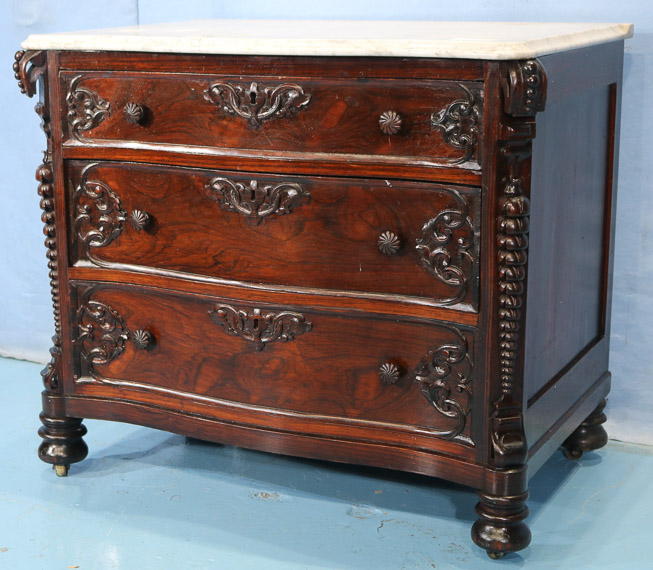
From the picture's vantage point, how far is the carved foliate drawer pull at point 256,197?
81.8 inches

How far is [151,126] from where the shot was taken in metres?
2.18

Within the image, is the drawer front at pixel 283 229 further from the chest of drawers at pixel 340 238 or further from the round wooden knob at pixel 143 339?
the round wooden knob at pixel 143 339

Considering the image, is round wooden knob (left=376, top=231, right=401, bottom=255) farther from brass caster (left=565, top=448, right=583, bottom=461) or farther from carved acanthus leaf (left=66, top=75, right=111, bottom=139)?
brass caster (left=565, top=448, right=583, bottom=461)

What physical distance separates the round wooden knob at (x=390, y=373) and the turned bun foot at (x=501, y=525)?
0.94 ft

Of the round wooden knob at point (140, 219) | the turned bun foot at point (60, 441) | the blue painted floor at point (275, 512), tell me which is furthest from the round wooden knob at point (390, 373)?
the turned bun foot at point (60, 441)

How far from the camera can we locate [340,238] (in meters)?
2.07

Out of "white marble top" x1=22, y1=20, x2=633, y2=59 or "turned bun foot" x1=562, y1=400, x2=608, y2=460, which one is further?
"turned bun foot" x1=562, y1=400, x2=608, y2=460

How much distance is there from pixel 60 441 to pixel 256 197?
2.71ft

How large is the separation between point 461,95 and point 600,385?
958 mm

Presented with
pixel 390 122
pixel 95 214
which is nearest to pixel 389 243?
pixel 390 122

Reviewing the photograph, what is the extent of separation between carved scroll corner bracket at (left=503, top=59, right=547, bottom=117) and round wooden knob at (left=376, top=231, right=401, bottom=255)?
334 millimetres

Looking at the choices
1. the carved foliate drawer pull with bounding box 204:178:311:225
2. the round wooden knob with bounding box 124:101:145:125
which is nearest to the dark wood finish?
the carved foliate drawer pull with bounding box 204:178:311:225

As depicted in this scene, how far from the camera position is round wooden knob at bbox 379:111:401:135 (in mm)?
1937

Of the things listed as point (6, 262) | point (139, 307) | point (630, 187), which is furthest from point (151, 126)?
point (6, 262)
